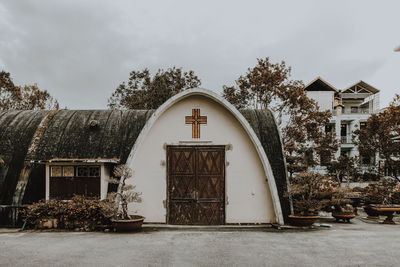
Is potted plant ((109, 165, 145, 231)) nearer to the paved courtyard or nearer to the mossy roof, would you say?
the paved courtyard

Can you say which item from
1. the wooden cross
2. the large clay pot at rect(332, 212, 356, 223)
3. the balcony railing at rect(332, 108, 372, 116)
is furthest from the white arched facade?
the balcony railing at rect(332, 108, 372, 116)

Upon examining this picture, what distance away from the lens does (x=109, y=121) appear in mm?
13148

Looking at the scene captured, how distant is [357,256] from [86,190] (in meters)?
8.21

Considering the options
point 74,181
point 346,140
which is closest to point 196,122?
point 74,181

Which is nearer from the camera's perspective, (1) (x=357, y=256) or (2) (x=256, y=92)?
(1) (x=357, y=256)

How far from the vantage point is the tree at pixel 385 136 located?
20.0m

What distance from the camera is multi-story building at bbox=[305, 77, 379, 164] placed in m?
34.9

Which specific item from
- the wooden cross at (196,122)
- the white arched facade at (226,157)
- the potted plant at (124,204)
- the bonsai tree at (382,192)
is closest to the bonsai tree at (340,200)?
the bonsai tree at (382,192)

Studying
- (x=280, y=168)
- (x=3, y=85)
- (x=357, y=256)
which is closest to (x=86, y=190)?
(x=280, y=168)

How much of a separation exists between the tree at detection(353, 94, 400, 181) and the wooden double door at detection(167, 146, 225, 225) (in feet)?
45.1

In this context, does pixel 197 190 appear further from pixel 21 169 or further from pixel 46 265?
pixel 21 169

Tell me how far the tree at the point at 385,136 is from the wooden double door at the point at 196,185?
13742 millimetres

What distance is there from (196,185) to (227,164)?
1288 mm

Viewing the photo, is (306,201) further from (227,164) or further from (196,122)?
(196,122)
